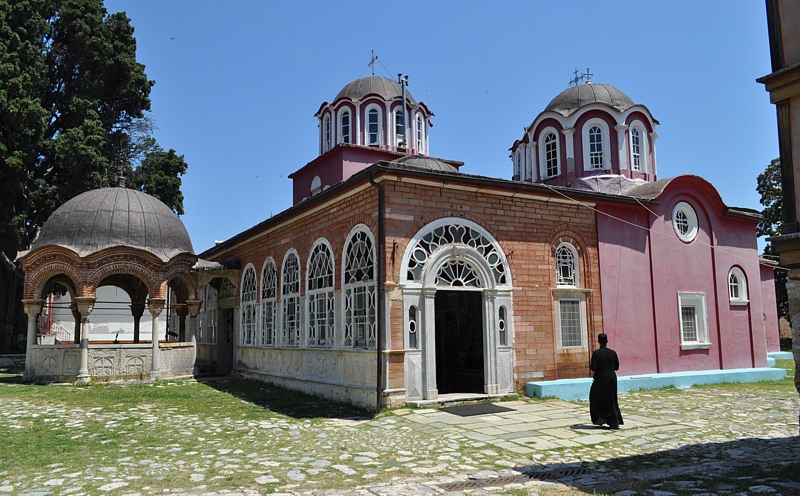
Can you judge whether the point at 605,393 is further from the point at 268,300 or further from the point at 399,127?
the point at 399,127

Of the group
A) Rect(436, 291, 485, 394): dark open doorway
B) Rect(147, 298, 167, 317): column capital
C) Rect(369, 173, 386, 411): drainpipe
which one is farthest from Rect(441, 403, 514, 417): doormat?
Rect(147, 298, 167, 317): column capital

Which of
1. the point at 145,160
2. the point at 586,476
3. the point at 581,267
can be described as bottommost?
the point at 586,476

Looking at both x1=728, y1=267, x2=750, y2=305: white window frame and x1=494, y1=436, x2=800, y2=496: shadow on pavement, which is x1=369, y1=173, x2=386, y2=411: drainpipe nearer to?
x1=494, y1=436, x2=800, y2=496: shadow on pavement

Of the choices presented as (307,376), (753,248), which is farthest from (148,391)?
(753,248)

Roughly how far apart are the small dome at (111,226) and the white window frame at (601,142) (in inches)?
489

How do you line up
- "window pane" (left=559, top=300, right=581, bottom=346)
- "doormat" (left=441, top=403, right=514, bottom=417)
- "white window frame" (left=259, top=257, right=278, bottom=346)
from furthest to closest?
"white window frame" (left=259, top=257, right=278, bottom=346) < "window pane" (left=559, top=300, right=581, bottom=346) < "doormat" (left=441, top=403, right=514, bottom=417)

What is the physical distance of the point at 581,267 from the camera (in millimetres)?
14359

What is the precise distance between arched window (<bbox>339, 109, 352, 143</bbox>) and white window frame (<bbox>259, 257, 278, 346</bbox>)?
537 centimetres

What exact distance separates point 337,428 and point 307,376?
461 centimetres

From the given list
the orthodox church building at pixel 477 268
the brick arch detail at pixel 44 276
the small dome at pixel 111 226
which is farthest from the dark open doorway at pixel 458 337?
the brick arch detail at pixel 44 276

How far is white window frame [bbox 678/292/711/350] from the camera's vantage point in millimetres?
15711

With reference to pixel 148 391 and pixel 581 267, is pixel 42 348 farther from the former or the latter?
pixel 581 267

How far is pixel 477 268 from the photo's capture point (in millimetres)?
12758

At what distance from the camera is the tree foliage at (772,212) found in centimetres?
3603
